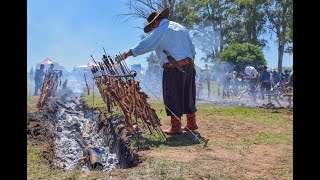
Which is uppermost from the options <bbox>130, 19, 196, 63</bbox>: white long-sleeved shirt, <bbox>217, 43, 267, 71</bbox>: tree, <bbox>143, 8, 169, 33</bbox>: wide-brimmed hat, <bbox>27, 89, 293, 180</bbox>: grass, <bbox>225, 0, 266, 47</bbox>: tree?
<bbox>225, 0, 266, 47</bbox>: tree

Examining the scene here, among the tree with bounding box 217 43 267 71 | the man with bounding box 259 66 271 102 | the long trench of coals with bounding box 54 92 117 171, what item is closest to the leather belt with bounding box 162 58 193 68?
the long trench of coals with bounding box 54 92 117 171

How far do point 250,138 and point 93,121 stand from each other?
6551 millimetres

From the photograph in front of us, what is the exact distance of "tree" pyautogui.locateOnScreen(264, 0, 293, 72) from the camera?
26.0 meters

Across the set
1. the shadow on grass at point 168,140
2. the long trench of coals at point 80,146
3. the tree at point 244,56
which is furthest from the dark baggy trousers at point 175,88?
the tree at point 244,56

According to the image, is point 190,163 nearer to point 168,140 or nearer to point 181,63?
point 168,140

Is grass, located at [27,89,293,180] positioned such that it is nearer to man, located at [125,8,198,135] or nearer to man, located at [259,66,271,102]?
man, located at [125,8,198,135]

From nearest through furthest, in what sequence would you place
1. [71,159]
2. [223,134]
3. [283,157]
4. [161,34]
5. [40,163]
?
[283,157]
[40,163]
[161,34]
[223,134]
[71,159]

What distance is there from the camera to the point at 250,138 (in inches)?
244

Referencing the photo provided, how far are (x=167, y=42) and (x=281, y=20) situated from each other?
22569mm

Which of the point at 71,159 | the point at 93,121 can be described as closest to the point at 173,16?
the point at 93,121

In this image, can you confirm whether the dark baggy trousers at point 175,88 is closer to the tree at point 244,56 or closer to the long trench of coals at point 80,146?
the long trench of coals at point 80,146
